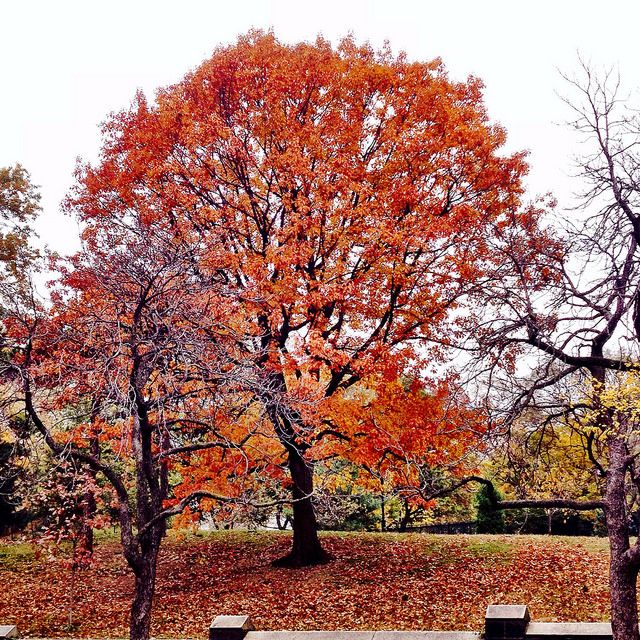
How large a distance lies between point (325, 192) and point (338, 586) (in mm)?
8969

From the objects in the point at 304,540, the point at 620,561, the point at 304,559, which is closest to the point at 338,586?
the point at 304,559

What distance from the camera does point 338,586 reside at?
1625 centimetres

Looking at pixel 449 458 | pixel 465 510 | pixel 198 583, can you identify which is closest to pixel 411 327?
pixel 449 458

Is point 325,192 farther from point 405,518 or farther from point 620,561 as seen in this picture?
point 405,518

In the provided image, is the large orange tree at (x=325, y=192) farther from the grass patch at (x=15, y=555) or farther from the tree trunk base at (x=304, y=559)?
the grass patch at (x=15, y=555)

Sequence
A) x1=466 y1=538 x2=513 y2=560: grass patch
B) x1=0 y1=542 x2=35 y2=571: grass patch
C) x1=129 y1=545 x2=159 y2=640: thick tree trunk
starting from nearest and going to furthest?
x1=129 y1=545 x2=159 y2=640: thick tree trunk
x1=466 y1=538 x2=513 y2=560: grass patch
x1=0 y1=542 x2=35 y2=571: grass patch

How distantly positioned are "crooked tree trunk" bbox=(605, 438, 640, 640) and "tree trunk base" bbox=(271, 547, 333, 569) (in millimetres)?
9506

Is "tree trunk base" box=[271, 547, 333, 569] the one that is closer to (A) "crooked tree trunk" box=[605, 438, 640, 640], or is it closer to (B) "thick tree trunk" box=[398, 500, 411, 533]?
(A) "crooked tree trunk" box=[605, 438, 640, 640]

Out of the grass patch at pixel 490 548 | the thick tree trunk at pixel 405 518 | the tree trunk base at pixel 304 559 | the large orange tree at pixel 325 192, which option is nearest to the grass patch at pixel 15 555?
the tree trunk base at pixel 304 559

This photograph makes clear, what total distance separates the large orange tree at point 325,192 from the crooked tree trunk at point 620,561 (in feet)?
19.9

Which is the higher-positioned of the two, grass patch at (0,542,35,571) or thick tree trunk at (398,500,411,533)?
grass patch at (0,542,35,571)

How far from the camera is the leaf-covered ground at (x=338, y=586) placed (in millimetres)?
14406

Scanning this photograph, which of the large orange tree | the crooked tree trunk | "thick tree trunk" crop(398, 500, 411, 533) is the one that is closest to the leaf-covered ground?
the large orange tree

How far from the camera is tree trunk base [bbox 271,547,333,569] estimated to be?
18.0m
